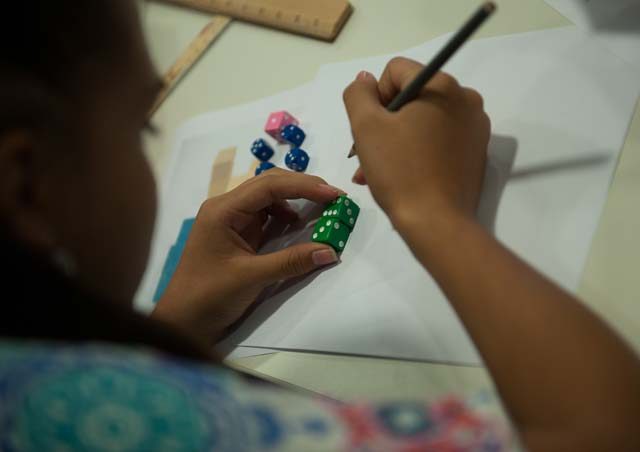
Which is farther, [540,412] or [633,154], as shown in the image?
[633,154]

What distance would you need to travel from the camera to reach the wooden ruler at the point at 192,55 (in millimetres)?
992

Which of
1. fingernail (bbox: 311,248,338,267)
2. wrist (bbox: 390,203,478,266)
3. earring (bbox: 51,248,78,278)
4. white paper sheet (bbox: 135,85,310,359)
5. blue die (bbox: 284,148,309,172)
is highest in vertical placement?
wrist (bbox: 390,203,478,266)

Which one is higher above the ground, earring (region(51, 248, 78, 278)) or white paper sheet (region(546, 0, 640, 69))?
white paper sheet (region(546, 0, 640, 69))

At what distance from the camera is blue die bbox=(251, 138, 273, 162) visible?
75 centimetres

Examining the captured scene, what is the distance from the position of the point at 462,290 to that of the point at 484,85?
0.96 feet

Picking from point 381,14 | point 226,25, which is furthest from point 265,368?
point 226,25

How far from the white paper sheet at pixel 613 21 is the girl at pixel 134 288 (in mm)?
168

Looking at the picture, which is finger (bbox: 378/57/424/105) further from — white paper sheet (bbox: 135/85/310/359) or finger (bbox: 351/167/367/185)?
white paper sheet (bbox: 135/85/310/359)

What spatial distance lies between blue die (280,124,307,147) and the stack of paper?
63 mm

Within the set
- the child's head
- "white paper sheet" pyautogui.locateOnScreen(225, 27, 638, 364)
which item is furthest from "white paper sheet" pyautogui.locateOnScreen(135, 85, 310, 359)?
the child's head

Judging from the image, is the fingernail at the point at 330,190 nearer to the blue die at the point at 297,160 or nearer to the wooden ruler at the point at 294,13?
the blue die at the point at 297,160

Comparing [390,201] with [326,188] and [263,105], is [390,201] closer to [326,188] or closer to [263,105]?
[326,188]

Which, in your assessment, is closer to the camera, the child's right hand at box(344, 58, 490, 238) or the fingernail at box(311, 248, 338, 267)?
the child's right hand at box(344, 58, 490, 238)

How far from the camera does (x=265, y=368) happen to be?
59cm
